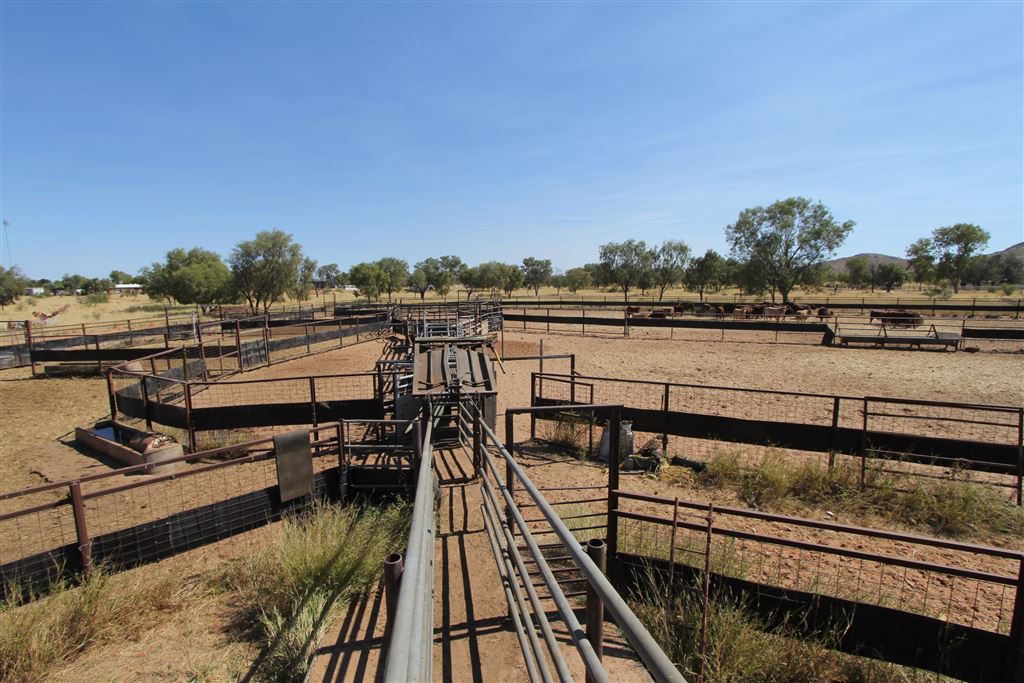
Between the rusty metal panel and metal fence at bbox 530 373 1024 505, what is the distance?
4.79 meters

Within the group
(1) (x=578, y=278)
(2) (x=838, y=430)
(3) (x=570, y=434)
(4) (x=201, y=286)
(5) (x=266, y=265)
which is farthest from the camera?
(1) (x=578, y=278)

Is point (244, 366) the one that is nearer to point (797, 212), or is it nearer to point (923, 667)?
point (923, 667)

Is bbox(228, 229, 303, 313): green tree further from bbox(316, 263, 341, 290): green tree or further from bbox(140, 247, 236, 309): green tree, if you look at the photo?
bbox(316, 263, 341, 290): green tree

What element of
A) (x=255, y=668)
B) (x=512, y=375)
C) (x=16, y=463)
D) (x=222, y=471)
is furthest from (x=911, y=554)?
(x=16, y=463)

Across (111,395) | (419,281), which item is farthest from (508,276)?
(111,395)

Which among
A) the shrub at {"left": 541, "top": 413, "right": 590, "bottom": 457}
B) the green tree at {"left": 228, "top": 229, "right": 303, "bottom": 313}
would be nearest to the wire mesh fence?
the shrub at {"left": 541, "top": 413, "right": 590, "bottom": 457}

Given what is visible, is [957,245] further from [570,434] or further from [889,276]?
[570,434]

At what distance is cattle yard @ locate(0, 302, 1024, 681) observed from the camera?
3.29 m

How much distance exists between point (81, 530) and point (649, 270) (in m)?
88.6

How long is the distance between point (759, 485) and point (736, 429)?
1.16 metres

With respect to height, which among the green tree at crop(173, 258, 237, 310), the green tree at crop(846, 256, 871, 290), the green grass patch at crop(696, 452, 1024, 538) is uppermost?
the green tree at crop(846, 256, 871, 290)

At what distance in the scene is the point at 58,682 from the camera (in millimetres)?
3637

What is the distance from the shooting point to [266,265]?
163 feet

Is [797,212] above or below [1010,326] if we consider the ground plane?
above
